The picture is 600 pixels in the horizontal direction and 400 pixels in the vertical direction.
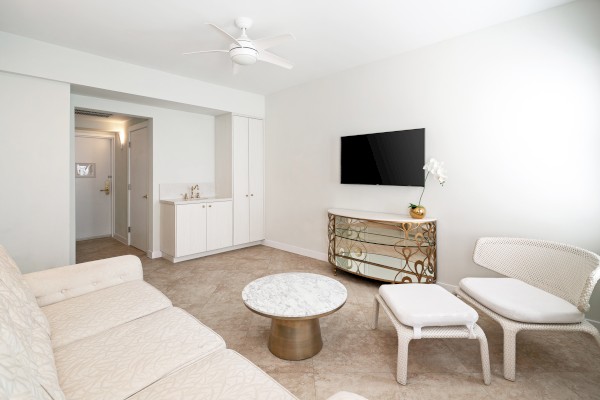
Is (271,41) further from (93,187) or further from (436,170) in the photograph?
(93,187)

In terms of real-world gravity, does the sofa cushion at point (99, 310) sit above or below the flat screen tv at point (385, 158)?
below

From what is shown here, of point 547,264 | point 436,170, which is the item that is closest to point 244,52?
point 436,170

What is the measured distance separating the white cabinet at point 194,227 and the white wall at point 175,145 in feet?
1.01

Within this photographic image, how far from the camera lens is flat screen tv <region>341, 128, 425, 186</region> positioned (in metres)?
3.18

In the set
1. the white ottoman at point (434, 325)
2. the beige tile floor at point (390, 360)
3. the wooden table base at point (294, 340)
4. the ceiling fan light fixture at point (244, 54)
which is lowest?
the beige tile floor at point (390, 360)

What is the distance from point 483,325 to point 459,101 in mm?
2137

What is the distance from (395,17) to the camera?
2559 mm

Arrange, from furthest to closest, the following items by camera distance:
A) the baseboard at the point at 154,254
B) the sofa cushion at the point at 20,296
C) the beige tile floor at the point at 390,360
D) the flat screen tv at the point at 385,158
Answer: the baseboard at the point at 154,254, the flat screen tv at the point at 385,158, the beige tile floor at the point at 390,360, the sofa cushion at the point at 20,296

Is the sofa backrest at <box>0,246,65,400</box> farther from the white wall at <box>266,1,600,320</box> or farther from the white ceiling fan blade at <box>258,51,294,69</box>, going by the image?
the white wall at <box>266,1,600,320</box>

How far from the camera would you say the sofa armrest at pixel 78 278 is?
176 cm

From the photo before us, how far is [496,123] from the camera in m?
2.72

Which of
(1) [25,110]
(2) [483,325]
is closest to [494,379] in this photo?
(2) [483,325]

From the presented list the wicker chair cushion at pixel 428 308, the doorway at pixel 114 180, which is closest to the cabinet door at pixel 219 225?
the doorway at pixel 114 180

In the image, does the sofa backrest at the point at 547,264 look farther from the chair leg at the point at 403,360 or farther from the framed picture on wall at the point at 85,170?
the framed picture on wall at the point at 85,170
